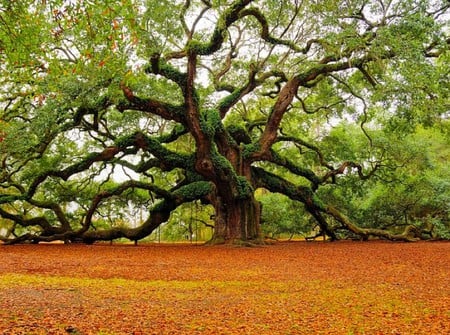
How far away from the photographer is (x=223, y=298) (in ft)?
16.1

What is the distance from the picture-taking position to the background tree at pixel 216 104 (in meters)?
9.33

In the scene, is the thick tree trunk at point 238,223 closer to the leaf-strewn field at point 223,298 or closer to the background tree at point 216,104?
the background tree at point 216,104

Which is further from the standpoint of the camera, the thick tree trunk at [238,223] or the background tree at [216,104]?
the thick tree trunk at [238,223]

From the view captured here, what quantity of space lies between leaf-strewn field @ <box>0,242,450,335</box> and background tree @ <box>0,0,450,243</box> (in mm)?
2525

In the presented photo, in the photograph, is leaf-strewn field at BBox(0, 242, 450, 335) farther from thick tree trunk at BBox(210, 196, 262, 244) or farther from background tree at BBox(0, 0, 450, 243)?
thick tree trunk at BBox(210, 196, 262, 244)

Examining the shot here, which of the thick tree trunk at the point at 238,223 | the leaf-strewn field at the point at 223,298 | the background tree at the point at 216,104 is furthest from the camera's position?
the thick tree trunk at the point at 238,223

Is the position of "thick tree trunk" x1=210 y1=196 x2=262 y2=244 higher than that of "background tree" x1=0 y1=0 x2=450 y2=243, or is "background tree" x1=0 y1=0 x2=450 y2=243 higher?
"background tree" x1=0 y1=0 x2=450 y2=243

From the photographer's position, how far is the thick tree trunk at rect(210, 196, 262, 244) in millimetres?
14266

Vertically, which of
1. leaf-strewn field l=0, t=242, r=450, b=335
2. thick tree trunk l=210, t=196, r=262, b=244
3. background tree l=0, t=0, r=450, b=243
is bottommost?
leaf-strewn field l=0, t=242, r=450, b=335

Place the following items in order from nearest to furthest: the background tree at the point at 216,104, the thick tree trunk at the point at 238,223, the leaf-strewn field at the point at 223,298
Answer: the leaf-strewn field at the point at 223,298
the background tree at the point at 216,104
the thick tree trunk at the point at 238,223

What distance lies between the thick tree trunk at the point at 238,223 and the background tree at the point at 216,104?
0.12 feet

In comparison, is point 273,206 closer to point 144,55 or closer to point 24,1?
point 144,55

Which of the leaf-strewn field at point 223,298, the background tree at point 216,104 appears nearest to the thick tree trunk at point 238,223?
the background tree at point 216,104

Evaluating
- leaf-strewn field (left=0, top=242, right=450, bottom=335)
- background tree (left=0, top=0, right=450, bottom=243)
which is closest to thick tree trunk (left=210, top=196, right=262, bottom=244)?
background tree (left=0, top=0, right=450, bottom=243)
